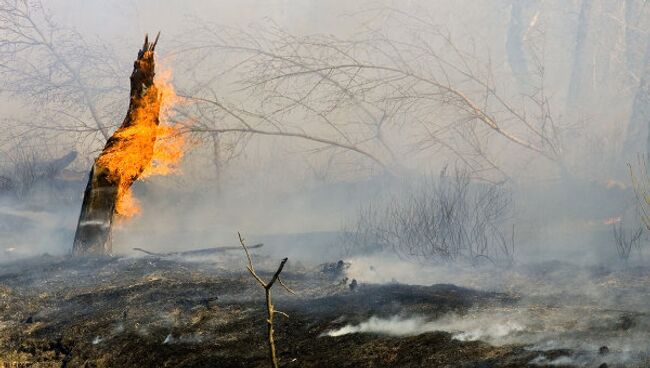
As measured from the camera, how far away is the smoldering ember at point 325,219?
17.8 feet

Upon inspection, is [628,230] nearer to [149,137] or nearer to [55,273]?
[149,137]

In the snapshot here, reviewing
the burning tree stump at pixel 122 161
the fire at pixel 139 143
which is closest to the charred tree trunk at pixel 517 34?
the fire at pixel 139 143

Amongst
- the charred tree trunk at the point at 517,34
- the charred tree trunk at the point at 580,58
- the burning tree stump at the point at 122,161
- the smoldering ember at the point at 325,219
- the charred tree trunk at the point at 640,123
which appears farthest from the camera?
the charred tree trunk at the point at 517,34

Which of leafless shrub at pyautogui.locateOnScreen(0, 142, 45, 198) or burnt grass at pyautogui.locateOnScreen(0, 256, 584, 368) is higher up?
leafless shrub at pyautogui.locateOnScreen(0, 142, 45, 198)

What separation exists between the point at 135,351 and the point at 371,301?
83.0 inches

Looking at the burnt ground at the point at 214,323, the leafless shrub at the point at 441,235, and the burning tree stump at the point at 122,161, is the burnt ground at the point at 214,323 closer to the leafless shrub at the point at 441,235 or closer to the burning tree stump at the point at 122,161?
the burning tree stump at the point at 122,161

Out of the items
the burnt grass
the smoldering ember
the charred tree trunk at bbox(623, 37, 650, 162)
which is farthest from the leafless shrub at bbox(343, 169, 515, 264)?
the charred tree trunk at bbox(623, 37, 650, 162)

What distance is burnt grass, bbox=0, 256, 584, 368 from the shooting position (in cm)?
496

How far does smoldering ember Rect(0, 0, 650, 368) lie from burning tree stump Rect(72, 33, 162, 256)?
29 millimetres

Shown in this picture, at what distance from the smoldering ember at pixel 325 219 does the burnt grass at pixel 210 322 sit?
0.03 m

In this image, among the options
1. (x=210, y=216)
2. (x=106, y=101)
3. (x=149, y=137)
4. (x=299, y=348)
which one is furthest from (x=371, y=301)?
(x=106, y=101)

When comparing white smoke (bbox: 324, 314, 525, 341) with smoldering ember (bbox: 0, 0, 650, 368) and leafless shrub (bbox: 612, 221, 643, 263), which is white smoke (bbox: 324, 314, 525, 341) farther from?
leafless shrub (bbox: 612, 221, 643, 263)

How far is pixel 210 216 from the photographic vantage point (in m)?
17.3

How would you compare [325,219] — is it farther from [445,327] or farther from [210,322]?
[445,327]
